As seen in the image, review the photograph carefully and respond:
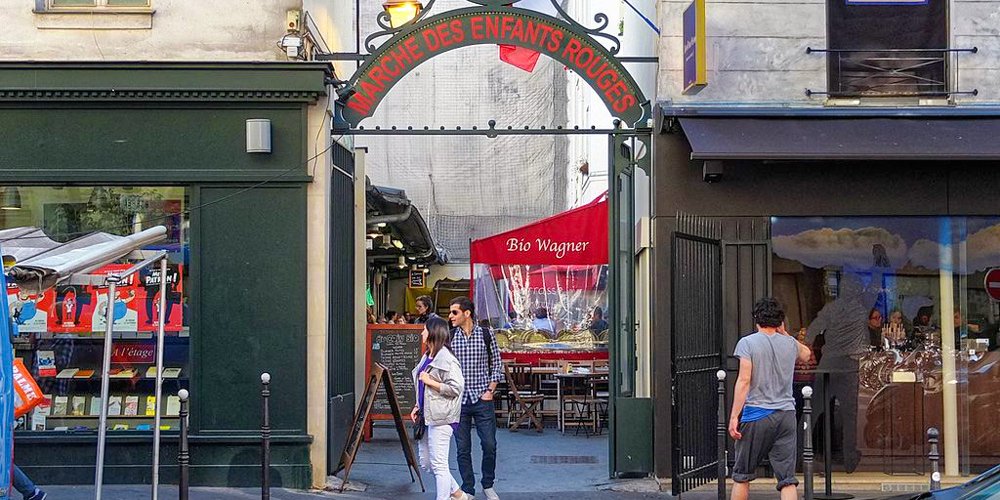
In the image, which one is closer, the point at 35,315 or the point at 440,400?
the point at 440,400

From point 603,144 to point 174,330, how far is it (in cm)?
1451

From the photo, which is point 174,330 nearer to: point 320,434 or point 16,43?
point 320,434

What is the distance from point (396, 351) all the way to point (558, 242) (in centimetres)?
264

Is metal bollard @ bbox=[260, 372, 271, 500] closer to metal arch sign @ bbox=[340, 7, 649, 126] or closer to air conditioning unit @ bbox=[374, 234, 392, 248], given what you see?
metal arch sign @ bbox=[340, 7, 649, 126]

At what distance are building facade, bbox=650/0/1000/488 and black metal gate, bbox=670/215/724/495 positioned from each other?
54 mm

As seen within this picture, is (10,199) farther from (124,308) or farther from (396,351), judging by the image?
(396,351)

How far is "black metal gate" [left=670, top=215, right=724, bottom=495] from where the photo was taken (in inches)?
431

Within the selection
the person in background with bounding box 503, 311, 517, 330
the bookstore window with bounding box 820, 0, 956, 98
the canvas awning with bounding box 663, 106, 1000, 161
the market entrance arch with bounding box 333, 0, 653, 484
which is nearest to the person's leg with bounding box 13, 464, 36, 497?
the market entrance arch with bounding box 333, 0, 653, 484

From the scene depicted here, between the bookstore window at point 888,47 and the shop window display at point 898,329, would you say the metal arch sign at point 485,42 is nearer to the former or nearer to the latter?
the bookstore window at point 888,47

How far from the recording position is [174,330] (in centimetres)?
1192

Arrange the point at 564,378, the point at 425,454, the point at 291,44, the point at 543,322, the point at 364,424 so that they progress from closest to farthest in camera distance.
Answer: the point at 425,454 → the point at 291,44 → the point at 364,424 → the point at 564,378 → the point at 543,322

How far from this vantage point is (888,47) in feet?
40.1

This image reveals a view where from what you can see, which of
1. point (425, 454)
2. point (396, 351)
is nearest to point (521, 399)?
point (396, 351)

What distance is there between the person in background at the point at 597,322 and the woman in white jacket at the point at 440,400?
378 inches
